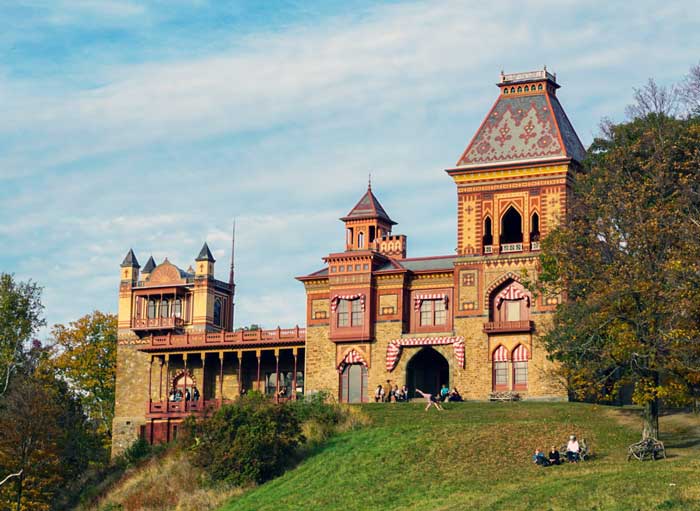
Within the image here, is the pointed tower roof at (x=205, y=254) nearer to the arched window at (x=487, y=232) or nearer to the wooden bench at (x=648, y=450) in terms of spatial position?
the arched window at (x=487, y=232)

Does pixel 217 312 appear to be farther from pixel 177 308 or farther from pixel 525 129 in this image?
pixel 525 129

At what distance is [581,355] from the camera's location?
53.6 meters

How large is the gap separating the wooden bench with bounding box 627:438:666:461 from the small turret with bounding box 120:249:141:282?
41553mm

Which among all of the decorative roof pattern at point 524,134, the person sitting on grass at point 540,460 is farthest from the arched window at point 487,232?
the person sitting on grass at point 540,460

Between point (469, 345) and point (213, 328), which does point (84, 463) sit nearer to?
point (213, 328)

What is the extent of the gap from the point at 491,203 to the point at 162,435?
Result: 21559mm

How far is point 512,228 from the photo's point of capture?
237ft

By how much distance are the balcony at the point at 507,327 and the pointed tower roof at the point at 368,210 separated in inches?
457

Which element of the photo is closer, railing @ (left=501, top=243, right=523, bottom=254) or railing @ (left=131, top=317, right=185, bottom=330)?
railing @ (left=501, top=243, right=523, bottom=254)

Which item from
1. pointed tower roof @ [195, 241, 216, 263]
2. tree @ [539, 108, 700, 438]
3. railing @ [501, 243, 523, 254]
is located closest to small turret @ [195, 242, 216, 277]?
pointed tower roof @ [195, 241, 216, 263]

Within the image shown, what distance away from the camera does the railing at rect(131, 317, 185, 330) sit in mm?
81625

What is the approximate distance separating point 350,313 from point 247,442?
16.9m

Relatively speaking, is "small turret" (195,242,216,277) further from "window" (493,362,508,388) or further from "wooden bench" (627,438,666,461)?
"wooden bench" (627,438,666,461)

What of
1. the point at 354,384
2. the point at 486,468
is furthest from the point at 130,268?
the point at 486,468
